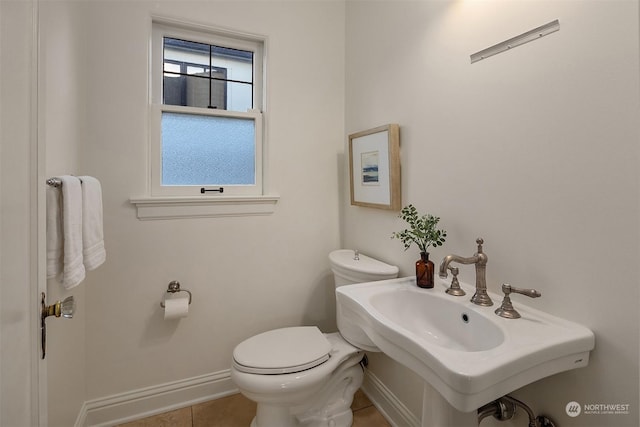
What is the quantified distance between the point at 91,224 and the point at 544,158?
5.34ft

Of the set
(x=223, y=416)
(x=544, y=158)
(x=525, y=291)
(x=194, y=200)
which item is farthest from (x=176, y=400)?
(x=544, y=158)


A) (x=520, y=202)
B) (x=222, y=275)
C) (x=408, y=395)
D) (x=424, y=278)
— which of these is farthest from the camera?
(x=222, y=275)

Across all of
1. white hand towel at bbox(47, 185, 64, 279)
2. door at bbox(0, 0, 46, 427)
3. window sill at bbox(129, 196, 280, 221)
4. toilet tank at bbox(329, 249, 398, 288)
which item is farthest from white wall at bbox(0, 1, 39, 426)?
toilet tank at bbox(329, 249, 398, 288)

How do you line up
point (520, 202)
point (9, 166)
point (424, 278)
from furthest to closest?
point (424, 278), point (520, 202), point (9, 166)

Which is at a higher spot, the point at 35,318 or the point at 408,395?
the point at 35,318

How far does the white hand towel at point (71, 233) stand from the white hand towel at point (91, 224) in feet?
0.25

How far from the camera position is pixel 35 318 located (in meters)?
0.64

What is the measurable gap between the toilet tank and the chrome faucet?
484 millimetres

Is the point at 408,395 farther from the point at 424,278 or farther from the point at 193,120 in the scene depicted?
the point at 193,120

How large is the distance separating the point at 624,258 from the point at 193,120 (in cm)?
192

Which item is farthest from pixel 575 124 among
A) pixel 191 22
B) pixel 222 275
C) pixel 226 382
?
pixel 226 382

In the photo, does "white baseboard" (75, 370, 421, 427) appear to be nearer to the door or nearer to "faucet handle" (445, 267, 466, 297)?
"faucet handle" (445, 267, 466, 297)

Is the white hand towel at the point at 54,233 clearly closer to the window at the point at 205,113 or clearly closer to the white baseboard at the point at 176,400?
the window at the point at 205,113

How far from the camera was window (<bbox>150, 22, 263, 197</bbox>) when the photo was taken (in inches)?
67.5
